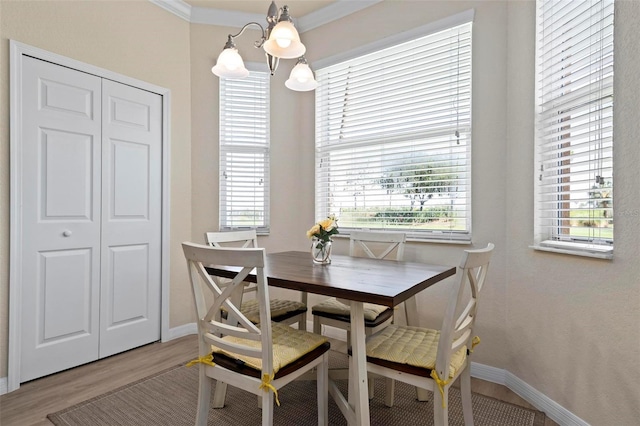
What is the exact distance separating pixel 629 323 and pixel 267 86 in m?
3.11

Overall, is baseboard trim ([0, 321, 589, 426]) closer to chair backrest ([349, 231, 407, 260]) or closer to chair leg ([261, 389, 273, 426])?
chair backrest ([349, 231, 407, 260])

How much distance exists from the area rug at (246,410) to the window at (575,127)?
990 mm

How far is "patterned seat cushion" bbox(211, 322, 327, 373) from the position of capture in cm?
139

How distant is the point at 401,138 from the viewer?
8.77 feet

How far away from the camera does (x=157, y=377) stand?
229cm

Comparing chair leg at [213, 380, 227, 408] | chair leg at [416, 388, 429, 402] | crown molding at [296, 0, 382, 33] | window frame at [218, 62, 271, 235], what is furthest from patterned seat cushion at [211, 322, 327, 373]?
crown molding at [296, 0, 382, 33]

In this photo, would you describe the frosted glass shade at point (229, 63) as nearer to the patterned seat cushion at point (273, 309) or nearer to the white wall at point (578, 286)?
the patterned seat cushion at point (273, 309)

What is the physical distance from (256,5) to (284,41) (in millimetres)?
1755

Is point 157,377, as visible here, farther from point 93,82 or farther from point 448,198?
point 448,198

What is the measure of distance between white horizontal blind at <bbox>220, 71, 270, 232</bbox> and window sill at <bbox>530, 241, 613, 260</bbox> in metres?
2.24

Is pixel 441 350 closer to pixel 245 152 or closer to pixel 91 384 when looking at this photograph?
pixel 91 384

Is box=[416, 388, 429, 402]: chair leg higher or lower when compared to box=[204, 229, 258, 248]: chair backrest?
lower

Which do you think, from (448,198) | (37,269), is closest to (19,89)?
(37,269)

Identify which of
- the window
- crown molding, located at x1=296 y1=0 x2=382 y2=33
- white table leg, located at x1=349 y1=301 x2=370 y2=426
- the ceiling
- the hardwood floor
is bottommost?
the hardwood floor
